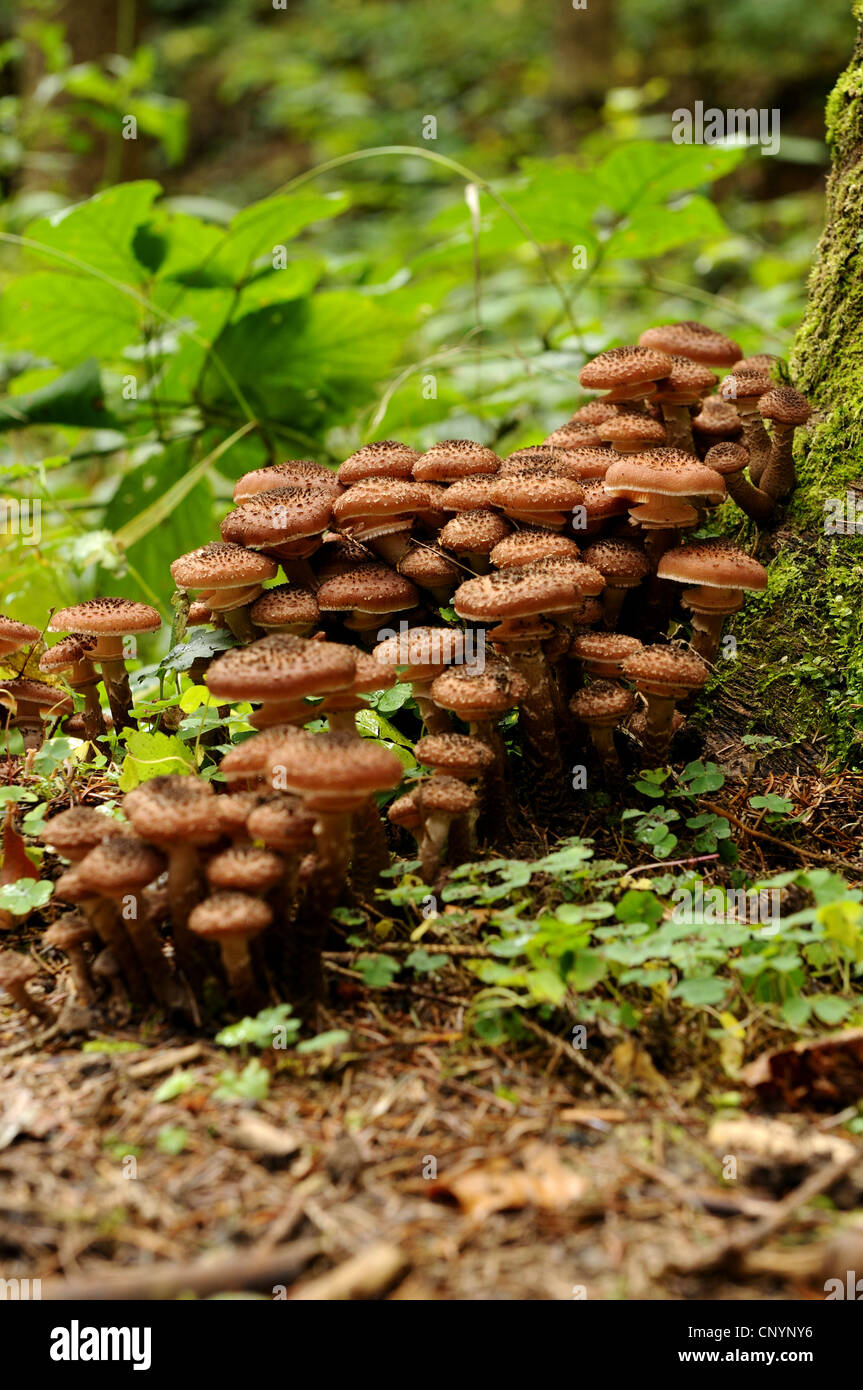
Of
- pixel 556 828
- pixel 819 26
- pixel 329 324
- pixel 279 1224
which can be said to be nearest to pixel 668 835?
pixel 556 828

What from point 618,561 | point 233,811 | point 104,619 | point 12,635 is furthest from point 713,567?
point 12,635

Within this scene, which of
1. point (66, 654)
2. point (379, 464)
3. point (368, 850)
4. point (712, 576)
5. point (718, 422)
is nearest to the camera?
point (368, 850)

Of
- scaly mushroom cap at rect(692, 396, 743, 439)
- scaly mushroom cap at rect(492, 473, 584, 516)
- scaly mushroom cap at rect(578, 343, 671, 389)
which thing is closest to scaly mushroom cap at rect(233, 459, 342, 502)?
Answer: scaly mushroom cap at rect(492, 473, 584, 516)

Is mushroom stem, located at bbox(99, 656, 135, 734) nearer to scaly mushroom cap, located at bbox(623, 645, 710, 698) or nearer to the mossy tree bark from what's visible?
scaly mushroom cap, located at bbox(623, 645, 710, 698)

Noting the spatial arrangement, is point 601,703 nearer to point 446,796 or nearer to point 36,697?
point 446,796
